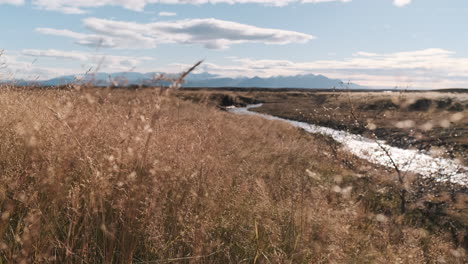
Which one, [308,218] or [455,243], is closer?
[308,218]

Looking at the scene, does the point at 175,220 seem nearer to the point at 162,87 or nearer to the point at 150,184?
the point at 150,184

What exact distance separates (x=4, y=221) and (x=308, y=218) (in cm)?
270

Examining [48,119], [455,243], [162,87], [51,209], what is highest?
[162,87]

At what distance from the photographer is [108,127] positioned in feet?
12.4

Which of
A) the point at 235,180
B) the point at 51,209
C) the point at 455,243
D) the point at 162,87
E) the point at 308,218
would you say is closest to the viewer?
the point at 162,87

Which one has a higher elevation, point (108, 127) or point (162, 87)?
point (162, 87)

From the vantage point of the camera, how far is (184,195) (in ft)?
10.3

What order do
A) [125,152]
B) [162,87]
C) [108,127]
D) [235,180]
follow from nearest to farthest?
[162,87], [125,152], [108,127], [235,180]

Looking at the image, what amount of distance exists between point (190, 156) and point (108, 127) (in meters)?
1.32

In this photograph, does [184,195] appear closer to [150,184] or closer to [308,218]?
[150,184]

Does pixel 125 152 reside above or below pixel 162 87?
below

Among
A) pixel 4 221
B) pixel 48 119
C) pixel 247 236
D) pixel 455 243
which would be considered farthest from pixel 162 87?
pixel 455 243

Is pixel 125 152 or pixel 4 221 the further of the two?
pixel 125 152

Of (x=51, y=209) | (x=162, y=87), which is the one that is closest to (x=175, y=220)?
(x=51, y=209)
